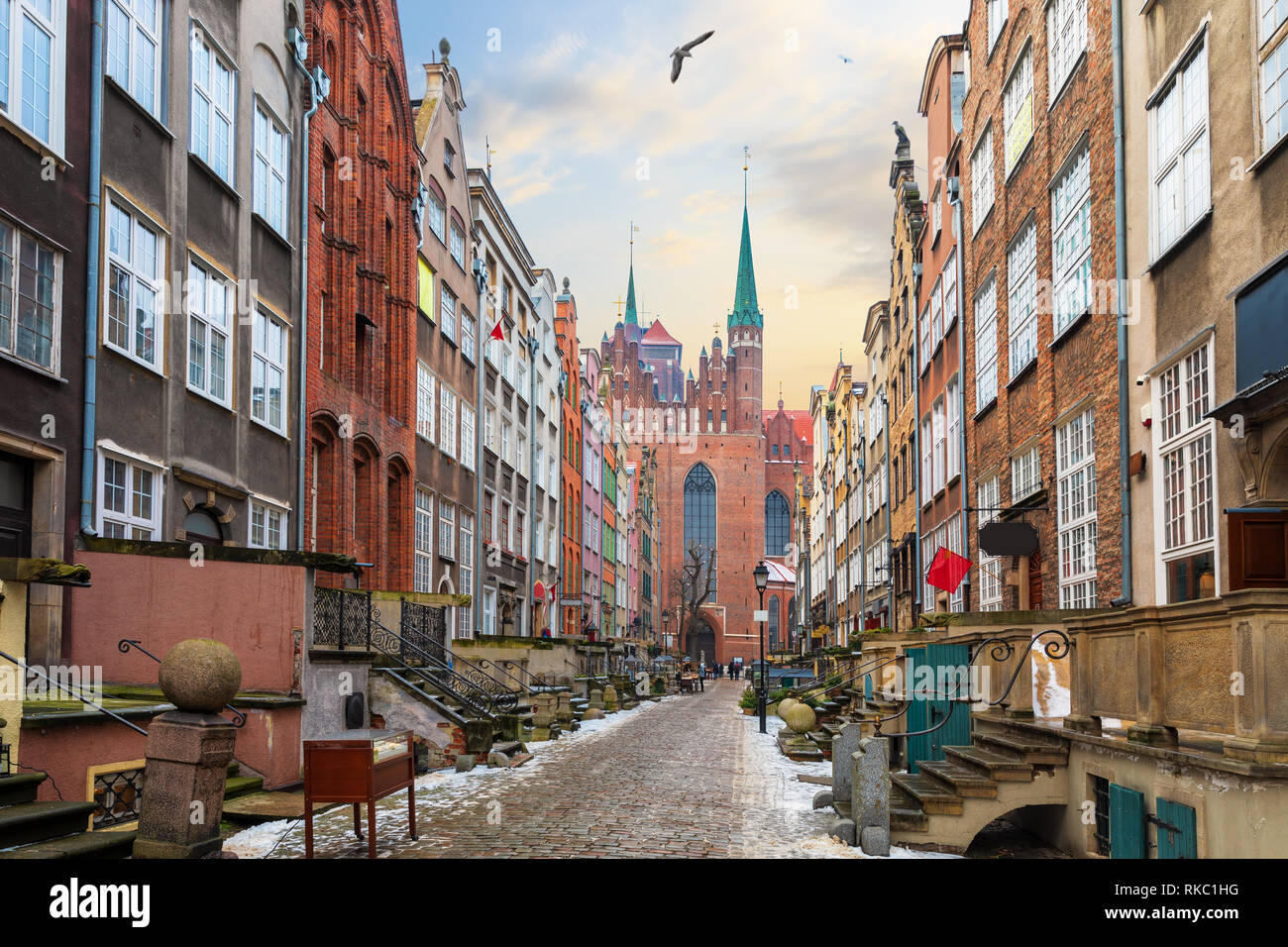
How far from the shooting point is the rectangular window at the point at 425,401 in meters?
26.9

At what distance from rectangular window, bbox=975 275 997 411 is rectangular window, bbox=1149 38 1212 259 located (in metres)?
7.87

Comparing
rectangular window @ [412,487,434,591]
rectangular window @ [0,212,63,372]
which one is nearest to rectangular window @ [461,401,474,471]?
rectangular window @ [412,487,434,591]

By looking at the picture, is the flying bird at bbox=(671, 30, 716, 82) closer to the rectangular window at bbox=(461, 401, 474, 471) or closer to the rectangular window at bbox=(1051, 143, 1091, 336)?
the rectangular window at bbox=(1051, 143, 1091, 336)

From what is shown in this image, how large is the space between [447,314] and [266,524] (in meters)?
12.5

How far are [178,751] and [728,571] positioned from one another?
92459 millimetres

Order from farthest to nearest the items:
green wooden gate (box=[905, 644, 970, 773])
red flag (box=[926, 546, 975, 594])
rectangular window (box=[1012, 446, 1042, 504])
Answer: red flag (box=[926, 546, 975, 594]) → rectangular window (box=[1012, 446, 1042, 504]) → green wooden gate (box=[905, 644, 970, 773])

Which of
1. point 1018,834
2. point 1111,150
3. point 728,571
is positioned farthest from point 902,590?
point 728,571

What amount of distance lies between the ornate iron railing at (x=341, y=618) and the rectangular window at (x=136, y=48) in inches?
264

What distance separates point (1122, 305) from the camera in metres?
14.3

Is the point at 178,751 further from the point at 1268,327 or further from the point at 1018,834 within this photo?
the point at 1268,327

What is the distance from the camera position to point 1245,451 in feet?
35.2

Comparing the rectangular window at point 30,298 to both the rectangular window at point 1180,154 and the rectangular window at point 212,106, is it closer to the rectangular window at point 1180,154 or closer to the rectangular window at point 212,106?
the rectangular window at point 212,106

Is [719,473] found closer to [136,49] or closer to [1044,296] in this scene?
[1044,296]

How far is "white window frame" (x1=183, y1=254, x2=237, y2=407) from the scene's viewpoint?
1558cm
